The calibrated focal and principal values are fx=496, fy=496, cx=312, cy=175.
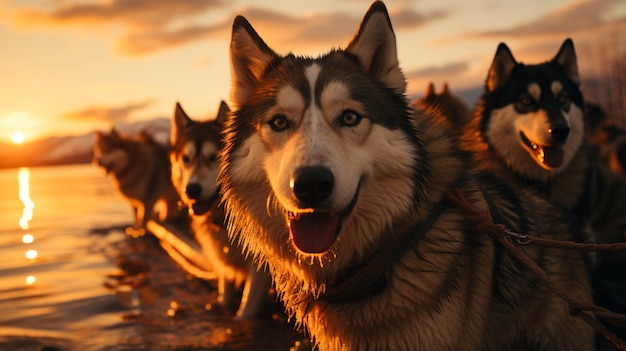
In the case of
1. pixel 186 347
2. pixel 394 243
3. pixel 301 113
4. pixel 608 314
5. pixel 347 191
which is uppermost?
pixel 301 113

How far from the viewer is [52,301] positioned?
17.9 ft

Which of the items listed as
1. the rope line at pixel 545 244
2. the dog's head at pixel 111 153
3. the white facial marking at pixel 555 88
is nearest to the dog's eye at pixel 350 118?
the rope line at pixel 545 244

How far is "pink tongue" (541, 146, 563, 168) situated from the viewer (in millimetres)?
4734

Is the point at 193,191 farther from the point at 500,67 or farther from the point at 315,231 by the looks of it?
the point at 500,67

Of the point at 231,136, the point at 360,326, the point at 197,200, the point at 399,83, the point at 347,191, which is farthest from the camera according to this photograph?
the point at 197,200

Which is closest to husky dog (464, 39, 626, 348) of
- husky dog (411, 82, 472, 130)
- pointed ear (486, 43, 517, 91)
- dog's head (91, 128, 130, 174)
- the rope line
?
pointed ear (486, 43, 517, 91)

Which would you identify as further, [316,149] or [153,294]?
[153,294]

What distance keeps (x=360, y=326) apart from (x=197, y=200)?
302 centimetres

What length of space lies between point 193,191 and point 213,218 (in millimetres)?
345

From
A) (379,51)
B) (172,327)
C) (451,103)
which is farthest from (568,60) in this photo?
(172,327)

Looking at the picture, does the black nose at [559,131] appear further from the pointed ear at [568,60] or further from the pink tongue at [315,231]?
the pink tongue at [315,231]

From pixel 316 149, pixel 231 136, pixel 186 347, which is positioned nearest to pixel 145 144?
pixel 186 347

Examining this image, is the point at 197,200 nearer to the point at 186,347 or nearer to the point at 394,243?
the point at 186,347

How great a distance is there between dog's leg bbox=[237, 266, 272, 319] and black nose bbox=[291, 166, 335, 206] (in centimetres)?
262
